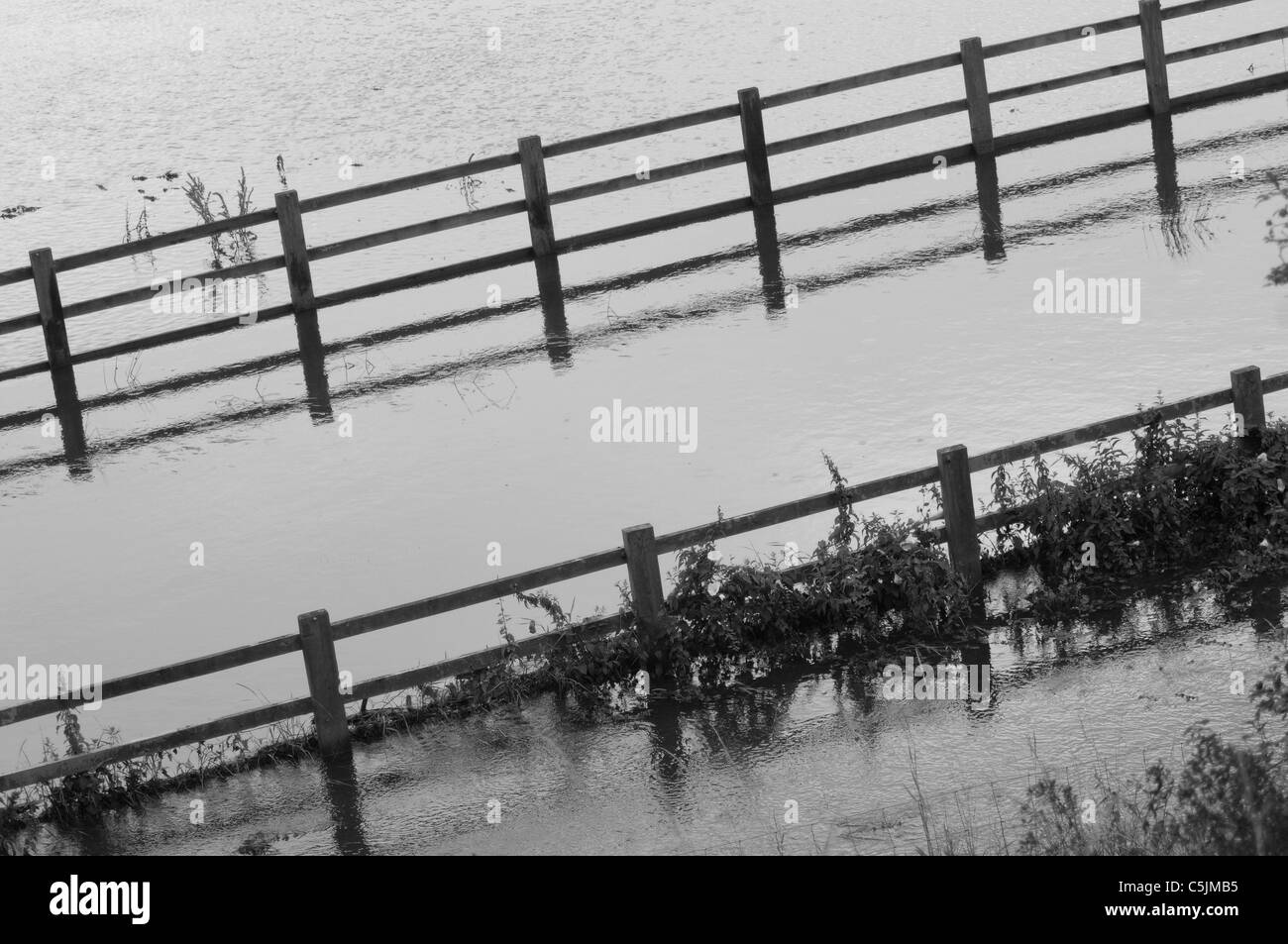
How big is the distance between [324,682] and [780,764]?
2675mm

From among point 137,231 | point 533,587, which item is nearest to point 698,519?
point 533,587

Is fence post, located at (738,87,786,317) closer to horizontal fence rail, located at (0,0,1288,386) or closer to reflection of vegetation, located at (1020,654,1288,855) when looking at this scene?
horizontal fence rail, located at (0,0,1288,386)

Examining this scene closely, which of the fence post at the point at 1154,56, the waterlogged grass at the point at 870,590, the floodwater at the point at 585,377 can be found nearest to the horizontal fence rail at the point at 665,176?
the fence post at the point at 1154,56

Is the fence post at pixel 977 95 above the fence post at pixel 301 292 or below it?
above

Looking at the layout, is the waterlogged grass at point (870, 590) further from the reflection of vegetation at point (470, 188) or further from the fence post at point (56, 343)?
the reflection of vegetation at point (470, 188)

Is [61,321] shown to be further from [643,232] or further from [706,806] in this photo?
[706,806]

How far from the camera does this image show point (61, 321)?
704 inches

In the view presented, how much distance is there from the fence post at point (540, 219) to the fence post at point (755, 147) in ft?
7.92

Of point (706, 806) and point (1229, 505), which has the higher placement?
point (1229, 505)

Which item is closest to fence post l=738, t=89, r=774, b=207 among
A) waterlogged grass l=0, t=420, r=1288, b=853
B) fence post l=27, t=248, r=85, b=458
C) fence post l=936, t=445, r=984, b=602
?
fence post l=27, t=248, r=85, b=458

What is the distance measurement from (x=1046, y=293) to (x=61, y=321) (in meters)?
10.3

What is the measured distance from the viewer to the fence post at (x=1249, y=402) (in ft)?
34.8

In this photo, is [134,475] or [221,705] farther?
[134,475]
